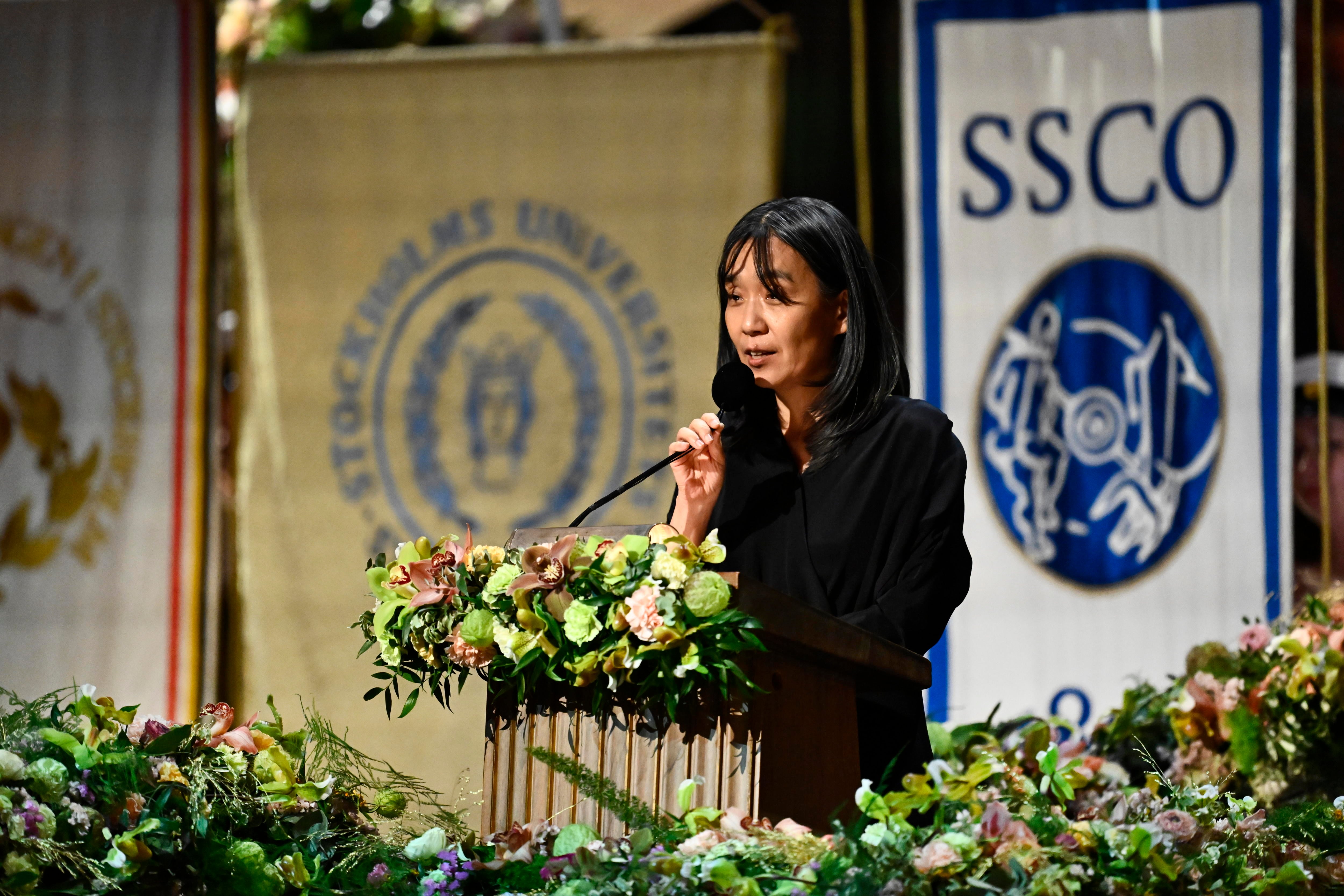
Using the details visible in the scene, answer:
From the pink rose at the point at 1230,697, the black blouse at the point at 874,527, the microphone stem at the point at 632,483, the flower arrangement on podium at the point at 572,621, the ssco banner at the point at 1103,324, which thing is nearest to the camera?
the flower arrangement on podium at the point at 572,621

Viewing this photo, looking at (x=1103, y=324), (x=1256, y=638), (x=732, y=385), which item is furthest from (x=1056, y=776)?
(x=1103, y=324)

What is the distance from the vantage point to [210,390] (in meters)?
5.04

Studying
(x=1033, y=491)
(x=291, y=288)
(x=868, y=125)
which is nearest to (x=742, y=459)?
(x=1033, y=491)

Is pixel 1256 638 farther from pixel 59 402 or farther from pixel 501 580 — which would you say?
pixel 59 402

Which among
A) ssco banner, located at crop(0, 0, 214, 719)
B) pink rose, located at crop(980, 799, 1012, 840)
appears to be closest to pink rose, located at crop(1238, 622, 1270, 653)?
pink rose, located at crop(980, 799, 1012, 840)

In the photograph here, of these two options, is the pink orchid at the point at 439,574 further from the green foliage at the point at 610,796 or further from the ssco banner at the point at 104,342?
the ssco banner at the point at 104,342

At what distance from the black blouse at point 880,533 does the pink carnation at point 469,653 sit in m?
0.40

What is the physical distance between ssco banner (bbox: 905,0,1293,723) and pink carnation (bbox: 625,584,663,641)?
3.18 metres

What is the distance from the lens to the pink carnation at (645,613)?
1.28m

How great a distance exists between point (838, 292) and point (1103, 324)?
2896mm

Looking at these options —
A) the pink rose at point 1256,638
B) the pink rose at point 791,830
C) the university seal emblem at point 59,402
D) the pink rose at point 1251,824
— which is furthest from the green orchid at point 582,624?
the university seal emblem at point 59,402

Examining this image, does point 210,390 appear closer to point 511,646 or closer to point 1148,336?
point 1148,336

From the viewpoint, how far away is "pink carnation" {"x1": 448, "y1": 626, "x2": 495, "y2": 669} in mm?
1385

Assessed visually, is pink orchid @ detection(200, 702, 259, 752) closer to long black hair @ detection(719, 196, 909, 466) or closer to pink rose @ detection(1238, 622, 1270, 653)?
long black hair @ detection(719, 196, 909, 466)
